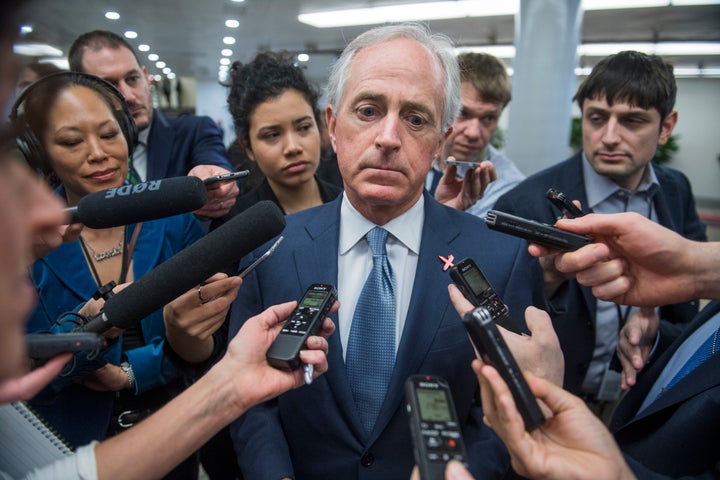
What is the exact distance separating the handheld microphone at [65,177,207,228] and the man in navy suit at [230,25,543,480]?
44cm

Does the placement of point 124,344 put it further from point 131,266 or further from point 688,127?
point 688,127

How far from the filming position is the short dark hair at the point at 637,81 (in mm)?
1801

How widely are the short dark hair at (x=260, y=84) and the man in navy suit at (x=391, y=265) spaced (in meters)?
0.56

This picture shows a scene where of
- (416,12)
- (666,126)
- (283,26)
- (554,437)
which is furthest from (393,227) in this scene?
(283,26)

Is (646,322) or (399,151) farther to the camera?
(646,322)

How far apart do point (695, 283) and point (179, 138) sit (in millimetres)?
2198

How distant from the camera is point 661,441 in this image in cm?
111

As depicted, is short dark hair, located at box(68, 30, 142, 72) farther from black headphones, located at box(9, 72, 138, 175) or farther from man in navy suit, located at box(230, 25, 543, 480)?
man in navy suit, located at box(230, 25, 543, 480)

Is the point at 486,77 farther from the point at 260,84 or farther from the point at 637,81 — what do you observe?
the point at 260,84

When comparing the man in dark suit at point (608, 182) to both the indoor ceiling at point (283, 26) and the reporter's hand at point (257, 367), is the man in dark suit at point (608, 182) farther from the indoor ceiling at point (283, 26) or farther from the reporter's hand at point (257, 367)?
the indoor ceiling at point (283, 26)

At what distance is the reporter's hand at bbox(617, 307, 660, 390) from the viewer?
1.53 meters

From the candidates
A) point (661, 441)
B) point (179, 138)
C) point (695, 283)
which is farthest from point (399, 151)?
point (179, 138)

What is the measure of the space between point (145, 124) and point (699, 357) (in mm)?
2385

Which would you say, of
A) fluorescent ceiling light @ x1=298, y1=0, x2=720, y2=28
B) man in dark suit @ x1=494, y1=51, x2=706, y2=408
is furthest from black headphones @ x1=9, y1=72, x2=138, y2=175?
fluorescent ceiling light @ x1=298, y1=0, x2=720, y2=28
